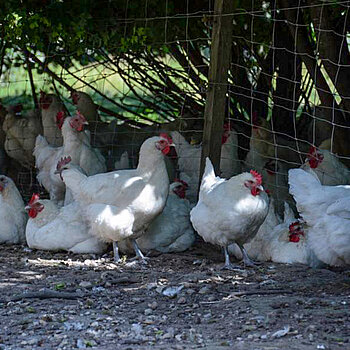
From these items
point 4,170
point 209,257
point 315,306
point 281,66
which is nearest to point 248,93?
point 281,66

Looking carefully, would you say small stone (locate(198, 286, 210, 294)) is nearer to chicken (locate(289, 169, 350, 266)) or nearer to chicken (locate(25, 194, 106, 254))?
chicken (locate(289, 169, 350, 266))

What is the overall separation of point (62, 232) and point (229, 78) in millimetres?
2728

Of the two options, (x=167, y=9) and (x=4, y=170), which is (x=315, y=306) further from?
(x=4, y=170)

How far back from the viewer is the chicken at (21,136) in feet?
31.8

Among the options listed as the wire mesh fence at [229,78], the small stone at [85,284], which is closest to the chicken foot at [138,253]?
the small stone at [85,284]

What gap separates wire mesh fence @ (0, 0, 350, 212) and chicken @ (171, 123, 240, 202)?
14mm

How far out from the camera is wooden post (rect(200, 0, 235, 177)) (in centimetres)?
675

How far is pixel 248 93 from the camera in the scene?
29.1ft

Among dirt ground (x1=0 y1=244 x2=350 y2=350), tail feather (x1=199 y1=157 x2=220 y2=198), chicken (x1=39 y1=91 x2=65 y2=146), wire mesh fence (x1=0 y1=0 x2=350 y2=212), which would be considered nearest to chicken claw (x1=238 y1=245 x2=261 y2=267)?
dirt ground (x1=0 y1=244 x2=350 y2=350)

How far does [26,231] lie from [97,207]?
981 mm

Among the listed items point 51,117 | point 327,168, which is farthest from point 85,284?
point 51,117

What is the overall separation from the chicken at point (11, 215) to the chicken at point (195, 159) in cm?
176

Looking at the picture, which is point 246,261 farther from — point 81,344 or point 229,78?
point 229,78

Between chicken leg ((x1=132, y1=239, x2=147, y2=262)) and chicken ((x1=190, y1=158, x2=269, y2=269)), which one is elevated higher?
chicken ((x1=190, y1=158, x2=269, y2=269))
